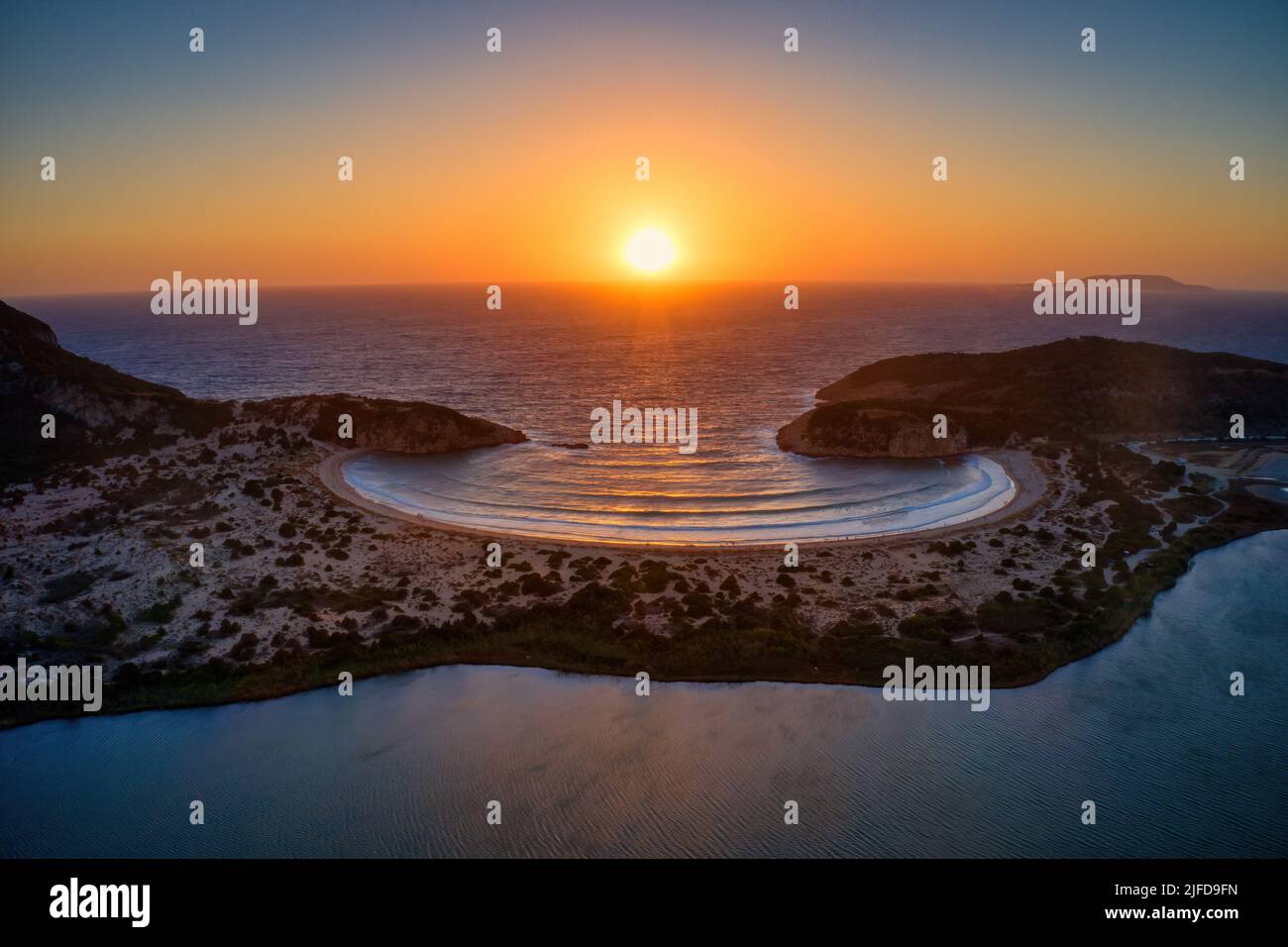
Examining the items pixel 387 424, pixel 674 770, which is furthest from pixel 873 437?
pixel 674 770

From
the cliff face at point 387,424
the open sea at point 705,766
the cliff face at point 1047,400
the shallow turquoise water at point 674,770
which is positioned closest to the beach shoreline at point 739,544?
the cliff face at point 387,424

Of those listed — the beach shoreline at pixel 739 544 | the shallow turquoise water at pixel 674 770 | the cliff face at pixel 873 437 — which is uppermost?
the cliff face at pixel 873 437

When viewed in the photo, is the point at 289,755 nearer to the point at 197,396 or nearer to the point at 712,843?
the point at 712,843

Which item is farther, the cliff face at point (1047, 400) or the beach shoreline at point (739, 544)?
the cliff face at point (1047, 400)

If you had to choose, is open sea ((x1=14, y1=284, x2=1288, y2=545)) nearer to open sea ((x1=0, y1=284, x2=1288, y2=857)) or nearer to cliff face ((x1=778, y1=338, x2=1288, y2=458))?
cliff face ((x1=778, y1=338, x2=1288, y2=458))

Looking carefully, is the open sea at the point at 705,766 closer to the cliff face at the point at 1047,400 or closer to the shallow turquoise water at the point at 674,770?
the shallow turquoise water at the point at 674,770

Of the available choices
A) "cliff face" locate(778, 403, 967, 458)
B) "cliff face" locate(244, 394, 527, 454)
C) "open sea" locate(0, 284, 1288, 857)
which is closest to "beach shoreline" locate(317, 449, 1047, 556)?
"cliff face" locate(778, 403, 967, 458)
